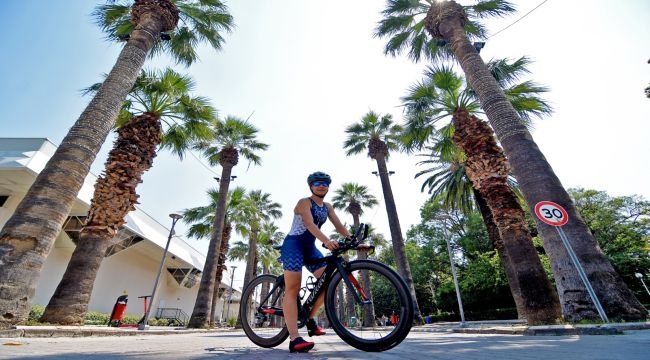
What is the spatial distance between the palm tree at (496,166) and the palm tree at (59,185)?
10.6m

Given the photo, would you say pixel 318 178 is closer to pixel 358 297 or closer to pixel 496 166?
pixel 358 297

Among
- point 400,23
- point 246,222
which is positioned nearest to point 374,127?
point 400,23

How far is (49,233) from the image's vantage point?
513 cm

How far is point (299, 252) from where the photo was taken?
9.44 ft

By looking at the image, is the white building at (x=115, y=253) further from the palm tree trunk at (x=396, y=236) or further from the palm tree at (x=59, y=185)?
the palm tree trunk at (x=396, y=236)

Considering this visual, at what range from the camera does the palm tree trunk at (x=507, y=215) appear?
8080 millimetres

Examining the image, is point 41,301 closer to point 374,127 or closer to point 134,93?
point 134,93

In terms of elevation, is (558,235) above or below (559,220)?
below

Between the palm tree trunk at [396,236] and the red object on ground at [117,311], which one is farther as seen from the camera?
the palm tree trunk at [396,236]

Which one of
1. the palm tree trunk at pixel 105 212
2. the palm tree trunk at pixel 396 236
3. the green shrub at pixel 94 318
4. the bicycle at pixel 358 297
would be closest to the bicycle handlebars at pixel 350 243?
the bicycle at pixel 358 297

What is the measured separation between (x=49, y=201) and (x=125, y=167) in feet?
16.8

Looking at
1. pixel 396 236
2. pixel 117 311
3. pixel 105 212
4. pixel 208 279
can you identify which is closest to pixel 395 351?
A: pixel 105 212

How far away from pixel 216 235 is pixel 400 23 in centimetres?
1434

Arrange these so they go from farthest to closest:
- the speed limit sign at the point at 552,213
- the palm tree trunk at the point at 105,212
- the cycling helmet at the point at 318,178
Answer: the palm tree trunk at the point at 105,212, the speed limit sign at the point at 552,213, the cycling helmet at the point at 318,178
